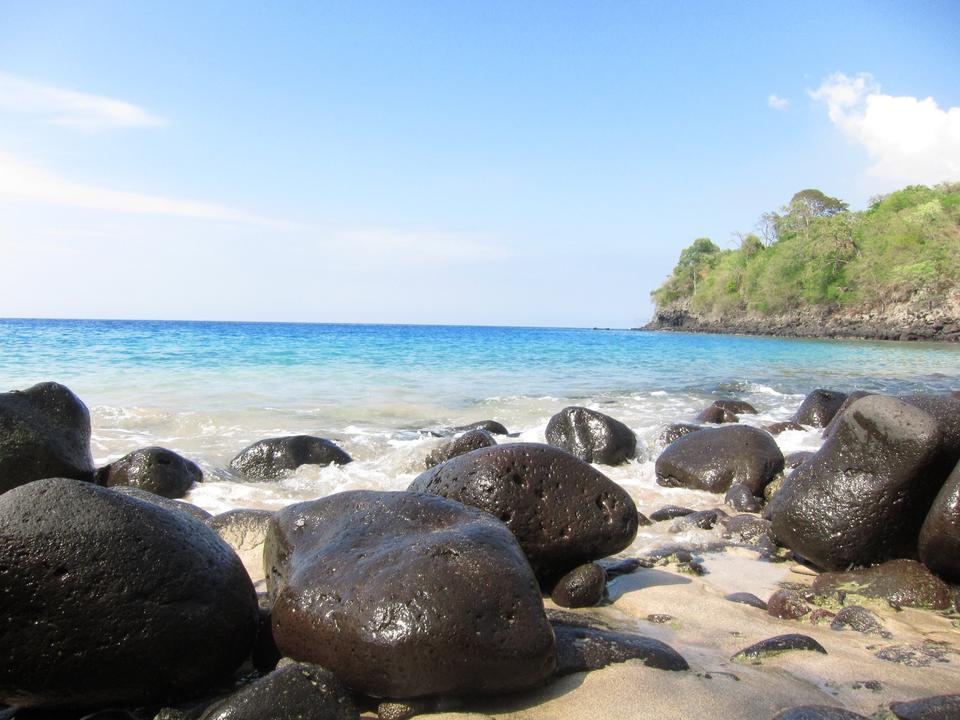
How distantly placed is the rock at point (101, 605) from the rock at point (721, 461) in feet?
18.4

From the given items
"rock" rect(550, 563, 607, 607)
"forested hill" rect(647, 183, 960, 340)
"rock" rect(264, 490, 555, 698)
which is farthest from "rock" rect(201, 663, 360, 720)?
"forested hill" rect(647, 183, 960, 340)

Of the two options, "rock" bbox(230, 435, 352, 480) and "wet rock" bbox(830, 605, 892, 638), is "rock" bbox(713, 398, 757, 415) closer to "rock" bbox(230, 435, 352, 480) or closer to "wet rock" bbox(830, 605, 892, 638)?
"rock" bbox(230, 435, 352, 480)

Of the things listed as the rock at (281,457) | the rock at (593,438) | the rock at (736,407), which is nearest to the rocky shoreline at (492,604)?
the rock at (281,457)

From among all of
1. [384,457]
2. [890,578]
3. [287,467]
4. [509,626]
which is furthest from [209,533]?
[384,457]

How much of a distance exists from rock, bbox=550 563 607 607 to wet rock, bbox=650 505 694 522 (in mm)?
2207

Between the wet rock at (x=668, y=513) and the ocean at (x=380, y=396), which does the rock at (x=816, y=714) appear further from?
the wet rock at (x=668, y=513)

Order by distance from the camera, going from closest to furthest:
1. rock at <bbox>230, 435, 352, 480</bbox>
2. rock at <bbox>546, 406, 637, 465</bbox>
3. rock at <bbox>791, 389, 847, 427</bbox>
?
rock at <bbox>230, 435, 352, 480</bbox>
rock at <bbox>546, 406, 637, 465</bbox>
rock at <bbox>791, 389, 847, 427</bbox>

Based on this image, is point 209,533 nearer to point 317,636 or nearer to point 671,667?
point 317,636

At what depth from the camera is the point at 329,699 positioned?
2611 millimetres

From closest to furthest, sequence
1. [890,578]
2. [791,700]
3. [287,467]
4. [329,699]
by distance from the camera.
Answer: [329,699] < [791,700] < [890,578] < [287,467]

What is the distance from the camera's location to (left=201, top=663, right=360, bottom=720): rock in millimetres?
2498

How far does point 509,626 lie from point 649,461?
671cm

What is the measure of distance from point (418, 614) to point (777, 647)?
174 centimetres

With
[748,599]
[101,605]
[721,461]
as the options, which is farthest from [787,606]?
[721,461]
